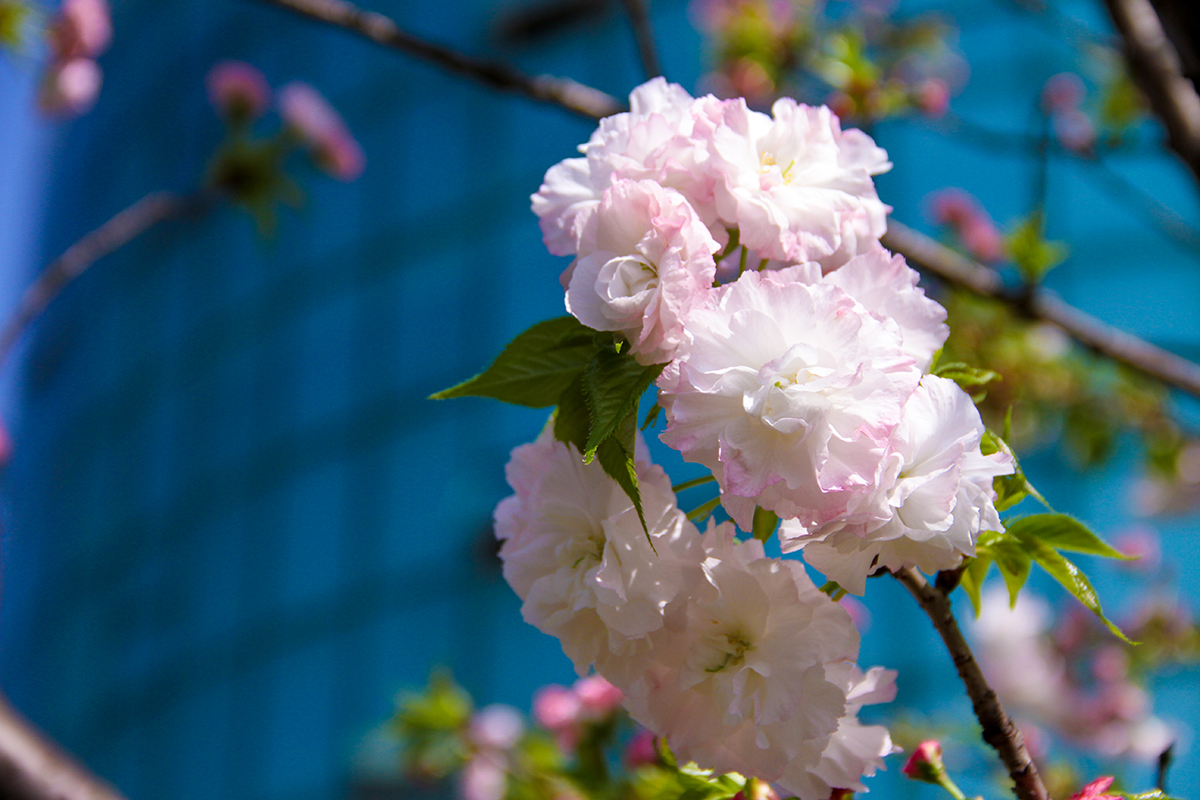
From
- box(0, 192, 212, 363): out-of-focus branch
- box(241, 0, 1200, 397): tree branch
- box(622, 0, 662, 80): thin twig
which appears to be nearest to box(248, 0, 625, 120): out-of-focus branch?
box(241, 0, 1200, 397): tree branch

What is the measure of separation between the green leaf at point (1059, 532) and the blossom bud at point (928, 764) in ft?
1.13

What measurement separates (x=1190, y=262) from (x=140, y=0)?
17.0 metres

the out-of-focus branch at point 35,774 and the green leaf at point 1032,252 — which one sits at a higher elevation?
the green leaf at point 1032,252

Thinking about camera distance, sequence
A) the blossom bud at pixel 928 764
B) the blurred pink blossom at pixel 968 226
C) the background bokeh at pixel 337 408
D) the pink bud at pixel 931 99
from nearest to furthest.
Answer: the blossom bud at pixel 928 764 → the pink bud at pixel 931 99 → the blurred pink blossom at pixel 968 226 → the background bokeh at pixel 337 408

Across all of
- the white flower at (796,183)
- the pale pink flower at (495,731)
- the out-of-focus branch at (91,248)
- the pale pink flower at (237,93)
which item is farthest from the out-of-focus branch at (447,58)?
the pale pink flower at (237,93)

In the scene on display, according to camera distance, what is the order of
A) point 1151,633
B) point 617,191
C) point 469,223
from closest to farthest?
point 617,191, point 1151,633, point 469,223

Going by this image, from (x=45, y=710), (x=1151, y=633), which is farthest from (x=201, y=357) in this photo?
(x=1151, y=633)

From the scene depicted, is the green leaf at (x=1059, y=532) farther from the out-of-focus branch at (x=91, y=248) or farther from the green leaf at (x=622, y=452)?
the out-of-focus branch at (x=91, y=248)

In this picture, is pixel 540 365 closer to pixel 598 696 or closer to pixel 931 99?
pixel 598 696

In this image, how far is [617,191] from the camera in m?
0.79

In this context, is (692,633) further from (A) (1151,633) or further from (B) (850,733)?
(A) (1151,633)

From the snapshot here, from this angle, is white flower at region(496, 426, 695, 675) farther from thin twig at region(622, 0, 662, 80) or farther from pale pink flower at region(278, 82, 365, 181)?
pale pink flower at region(278, 82, 365, 181)

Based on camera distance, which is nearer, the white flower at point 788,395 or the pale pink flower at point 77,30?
the white flower at point 788,395

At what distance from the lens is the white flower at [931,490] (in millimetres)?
704
